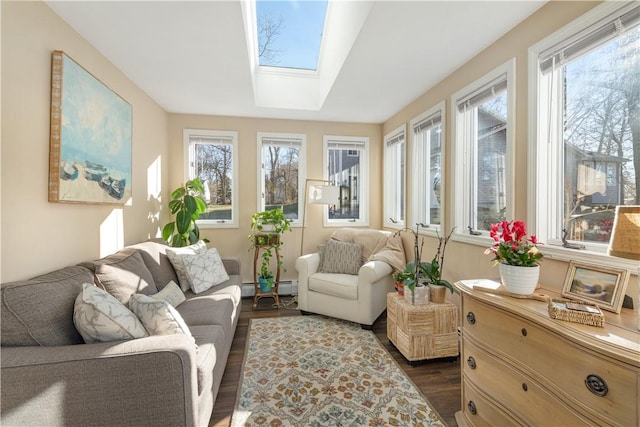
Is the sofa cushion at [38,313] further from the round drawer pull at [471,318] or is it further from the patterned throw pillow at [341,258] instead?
the patterned throw pillow at [341,258]

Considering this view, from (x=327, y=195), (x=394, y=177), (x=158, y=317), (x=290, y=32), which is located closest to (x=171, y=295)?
(x=158, y=317)

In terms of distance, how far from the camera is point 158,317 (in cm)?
146

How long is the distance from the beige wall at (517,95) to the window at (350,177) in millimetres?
1530

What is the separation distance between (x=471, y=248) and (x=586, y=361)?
1.47 meters

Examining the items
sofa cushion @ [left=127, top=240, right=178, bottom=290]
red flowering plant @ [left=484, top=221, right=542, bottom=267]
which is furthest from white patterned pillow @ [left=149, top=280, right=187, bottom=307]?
red flowering plant @ [left=484, top=221, right=542, bottom=267]

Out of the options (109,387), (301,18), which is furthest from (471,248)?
(301,18)

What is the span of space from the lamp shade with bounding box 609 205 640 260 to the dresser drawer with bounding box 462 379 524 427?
893mm

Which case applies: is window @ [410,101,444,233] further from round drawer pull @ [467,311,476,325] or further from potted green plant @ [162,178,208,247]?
potted green plant @ [162,178,208,247]

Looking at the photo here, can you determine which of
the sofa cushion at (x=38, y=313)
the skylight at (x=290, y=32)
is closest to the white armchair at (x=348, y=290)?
the sofa cushion at (x=38, y=313)

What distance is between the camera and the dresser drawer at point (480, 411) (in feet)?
4.64

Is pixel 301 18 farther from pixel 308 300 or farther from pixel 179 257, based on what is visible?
pixel 308 300

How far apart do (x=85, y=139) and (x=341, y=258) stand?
106 inches

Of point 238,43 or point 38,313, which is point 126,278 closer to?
point 38,313

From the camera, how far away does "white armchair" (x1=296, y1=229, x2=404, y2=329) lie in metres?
2.93
